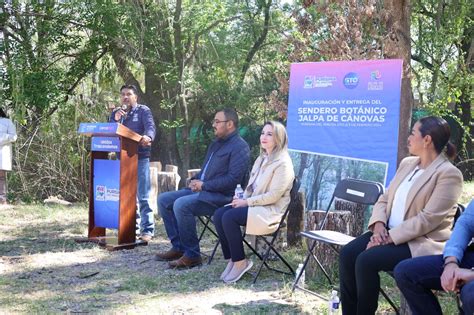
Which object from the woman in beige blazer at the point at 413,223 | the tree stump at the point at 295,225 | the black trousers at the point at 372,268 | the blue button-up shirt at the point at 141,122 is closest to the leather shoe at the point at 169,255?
the tree stump at the point at 295,225

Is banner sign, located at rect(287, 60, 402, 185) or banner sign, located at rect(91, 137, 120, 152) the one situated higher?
banner sign, located at rect(287, 60, 402, 185)

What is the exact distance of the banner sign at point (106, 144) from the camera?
6.71 m

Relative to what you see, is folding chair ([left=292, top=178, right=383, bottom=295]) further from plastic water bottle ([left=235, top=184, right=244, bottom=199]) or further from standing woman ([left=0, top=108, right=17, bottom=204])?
standing woman ([left=0, top=108, right=17, bottom=204])

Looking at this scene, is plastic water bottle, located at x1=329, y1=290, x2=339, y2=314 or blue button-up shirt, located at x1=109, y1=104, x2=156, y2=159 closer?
plastic water bottle, located at x1=329, y1=290, x2=339, y2=314

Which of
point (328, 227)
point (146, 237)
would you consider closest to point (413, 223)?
point (328, 227)

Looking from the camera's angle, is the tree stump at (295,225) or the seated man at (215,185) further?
the tree stump at (295,225)

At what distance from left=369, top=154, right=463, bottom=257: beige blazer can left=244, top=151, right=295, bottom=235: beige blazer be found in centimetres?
152

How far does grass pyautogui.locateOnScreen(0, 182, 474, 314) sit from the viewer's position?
4.69 meters

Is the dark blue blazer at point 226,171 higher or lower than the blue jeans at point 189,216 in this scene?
higher

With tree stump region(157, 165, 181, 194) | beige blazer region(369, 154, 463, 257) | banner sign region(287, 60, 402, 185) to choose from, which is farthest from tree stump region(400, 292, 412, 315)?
tree stump region(157, 165, 181, 194)

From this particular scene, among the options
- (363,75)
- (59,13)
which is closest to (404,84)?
(363,75)

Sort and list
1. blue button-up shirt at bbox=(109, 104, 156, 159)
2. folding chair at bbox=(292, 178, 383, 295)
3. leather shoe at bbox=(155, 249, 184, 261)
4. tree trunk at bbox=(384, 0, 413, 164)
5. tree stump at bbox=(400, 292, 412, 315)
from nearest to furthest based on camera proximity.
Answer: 1. tree stump at bbox=(400, 292, 412, 315)
2. folding chair at bbox=(292, 178, 383, 295)
3. leather shoe at bbox=(155, 249, 184, 261)
4. blue button-up shirt at bbox=(109, 104, 156, 159)
5. tree trunk at bbox=(384, 0, 413, 164)

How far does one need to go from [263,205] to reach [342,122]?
4.68 feet

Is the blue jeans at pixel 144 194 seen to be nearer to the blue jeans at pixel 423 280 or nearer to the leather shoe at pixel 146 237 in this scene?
the leather shoe at pixel 146 237
